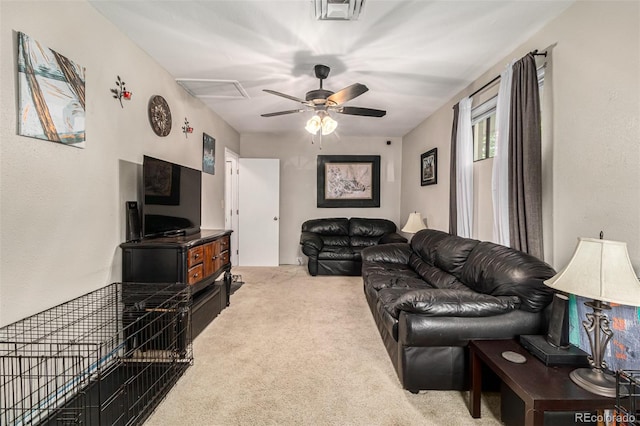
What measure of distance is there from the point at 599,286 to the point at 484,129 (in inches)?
93.8

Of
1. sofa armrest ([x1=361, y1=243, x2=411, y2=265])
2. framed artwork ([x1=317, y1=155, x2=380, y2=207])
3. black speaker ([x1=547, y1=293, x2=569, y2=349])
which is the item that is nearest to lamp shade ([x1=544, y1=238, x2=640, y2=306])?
black speaker ([x1=547, y1=293, x2=569, y2=349])

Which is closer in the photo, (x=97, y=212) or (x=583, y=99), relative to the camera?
(x=583, y=99)

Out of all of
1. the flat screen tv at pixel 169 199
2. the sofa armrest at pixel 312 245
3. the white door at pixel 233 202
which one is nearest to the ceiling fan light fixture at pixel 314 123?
the flat screen tv at pixel 169 199

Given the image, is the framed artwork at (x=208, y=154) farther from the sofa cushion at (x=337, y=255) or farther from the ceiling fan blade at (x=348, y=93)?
the sofa cushion at (x=337, y=255)

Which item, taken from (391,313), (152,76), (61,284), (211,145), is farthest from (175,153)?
(391,313)

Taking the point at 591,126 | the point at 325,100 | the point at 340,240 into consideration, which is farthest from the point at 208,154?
the point at 591,126

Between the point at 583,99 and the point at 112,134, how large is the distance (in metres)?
3.40

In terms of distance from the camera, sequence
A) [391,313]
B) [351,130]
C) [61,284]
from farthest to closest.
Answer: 1. [351,130]
2. [391,313]
3. [61,284]

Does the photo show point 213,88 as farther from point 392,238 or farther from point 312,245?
point 392,238

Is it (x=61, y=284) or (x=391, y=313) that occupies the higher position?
(x=61, y=284)

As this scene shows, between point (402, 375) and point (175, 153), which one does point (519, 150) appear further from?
point (175, 153)

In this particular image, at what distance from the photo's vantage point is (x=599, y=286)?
1.33 meters

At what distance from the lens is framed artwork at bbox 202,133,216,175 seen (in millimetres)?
4059

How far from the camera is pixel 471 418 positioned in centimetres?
173
